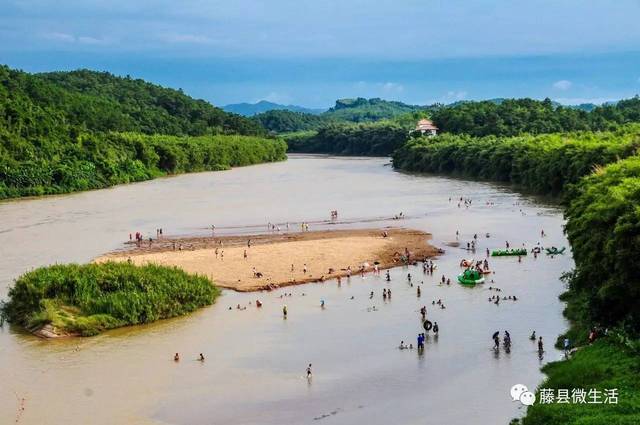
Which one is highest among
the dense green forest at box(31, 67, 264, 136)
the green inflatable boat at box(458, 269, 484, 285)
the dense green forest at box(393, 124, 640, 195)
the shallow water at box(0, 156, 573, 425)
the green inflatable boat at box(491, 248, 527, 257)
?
the dense green forest at box(31, 67, 264, 136)

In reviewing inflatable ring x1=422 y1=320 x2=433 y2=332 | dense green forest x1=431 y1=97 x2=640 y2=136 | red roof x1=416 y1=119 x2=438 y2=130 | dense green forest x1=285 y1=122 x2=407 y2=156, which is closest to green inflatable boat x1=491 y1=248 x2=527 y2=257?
inflatable ring x1=422 y1=320 x2=433 y2=332

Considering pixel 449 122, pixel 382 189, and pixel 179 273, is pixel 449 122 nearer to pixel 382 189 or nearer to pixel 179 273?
pixel 382 189

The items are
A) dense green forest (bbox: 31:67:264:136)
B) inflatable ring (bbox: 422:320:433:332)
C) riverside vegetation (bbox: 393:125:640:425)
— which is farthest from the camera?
dense green forest (bbox: 31:67:264:136)

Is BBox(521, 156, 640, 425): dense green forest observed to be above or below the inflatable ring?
above

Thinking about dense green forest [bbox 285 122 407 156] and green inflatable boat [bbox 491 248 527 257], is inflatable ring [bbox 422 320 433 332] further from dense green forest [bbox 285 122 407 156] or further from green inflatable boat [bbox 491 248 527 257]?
dense green forest [bbox 285 122 407 156]

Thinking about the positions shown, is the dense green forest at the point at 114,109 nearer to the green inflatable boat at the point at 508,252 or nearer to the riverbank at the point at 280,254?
the riverbank at the point at 280,254
